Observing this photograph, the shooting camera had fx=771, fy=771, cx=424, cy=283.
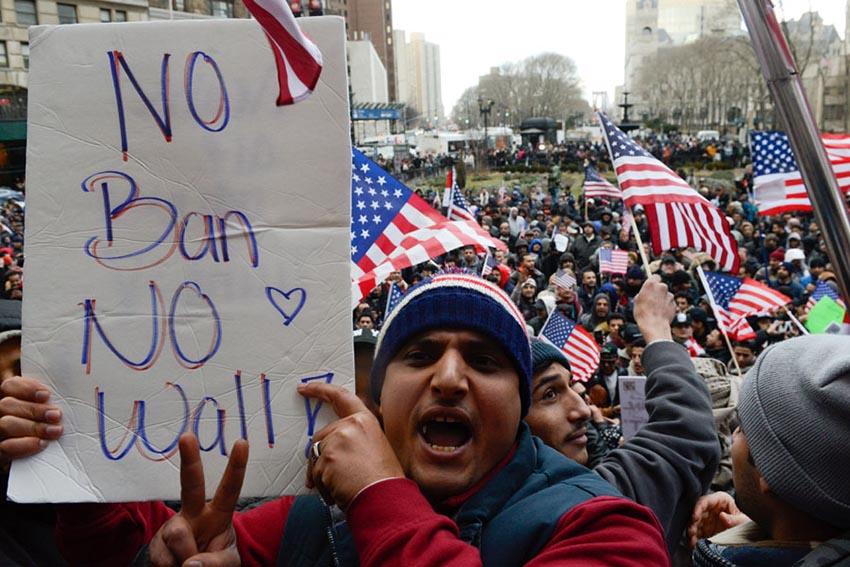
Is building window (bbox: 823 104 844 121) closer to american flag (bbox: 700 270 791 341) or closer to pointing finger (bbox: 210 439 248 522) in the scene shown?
american flag (bbox: 700 270 791 341)

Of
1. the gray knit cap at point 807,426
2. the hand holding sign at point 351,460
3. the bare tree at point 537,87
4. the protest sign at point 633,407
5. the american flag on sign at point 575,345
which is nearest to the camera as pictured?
the hand holding sign at point 351,460

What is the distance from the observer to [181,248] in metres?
1.57

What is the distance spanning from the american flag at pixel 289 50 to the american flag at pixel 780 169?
22.3ft

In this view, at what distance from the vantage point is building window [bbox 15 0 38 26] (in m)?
39.1

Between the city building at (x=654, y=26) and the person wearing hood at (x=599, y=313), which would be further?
the city building at (x=654, y=26)

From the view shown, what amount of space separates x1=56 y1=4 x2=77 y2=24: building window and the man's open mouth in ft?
148

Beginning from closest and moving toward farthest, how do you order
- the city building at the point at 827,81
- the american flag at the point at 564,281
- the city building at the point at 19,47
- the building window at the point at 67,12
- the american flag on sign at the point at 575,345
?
the american flag on sign at the point at 575,345 → the american flag at the point at 564,281 → the city building at the point at 19,47 → the building window at the point at 67,12 → the city building at the point at 827,81

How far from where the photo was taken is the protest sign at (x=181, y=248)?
5.04ft

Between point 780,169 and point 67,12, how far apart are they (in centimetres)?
4261

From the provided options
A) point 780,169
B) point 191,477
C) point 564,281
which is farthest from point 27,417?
point 564,281

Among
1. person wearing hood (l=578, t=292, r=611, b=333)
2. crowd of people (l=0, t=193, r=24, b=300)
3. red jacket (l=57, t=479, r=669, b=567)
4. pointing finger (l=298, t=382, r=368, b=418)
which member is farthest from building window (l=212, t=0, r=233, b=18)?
red jacket (l=57, t=479, r=669, b=567)

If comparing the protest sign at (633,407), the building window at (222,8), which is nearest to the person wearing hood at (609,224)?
the protest sign at (633,407)

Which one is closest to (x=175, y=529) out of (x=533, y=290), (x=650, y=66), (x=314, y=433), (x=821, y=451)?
(x=314, y=433)

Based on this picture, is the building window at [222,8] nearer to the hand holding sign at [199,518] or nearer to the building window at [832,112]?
the building window at [832,112]
